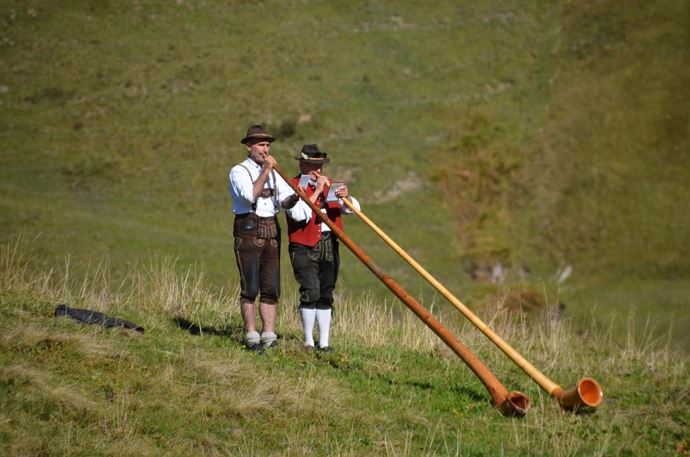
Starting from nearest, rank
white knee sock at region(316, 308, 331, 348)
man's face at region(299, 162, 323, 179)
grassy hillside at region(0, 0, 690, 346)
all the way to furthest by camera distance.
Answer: white knee sock at region(316, 308, 331, 348), man's face at region(299, 162, 323, 179), grassy hillside at region(0, 0, 690, 346)

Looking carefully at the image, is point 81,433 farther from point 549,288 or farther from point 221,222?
point 221,222

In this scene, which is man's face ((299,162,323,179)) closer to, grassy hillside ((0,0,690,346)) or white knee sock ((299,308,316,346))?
white knee sock ((299,308,316,346))

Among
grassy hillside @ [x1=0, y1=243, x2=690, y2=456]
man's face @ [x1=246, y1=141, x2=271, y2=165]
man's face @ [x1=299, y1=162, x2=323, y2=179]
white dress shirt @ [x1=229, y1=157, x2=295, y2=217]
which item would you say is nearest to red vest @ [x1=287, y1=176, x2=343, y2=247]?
man's face @ [x1=299, y1=162, x2=323, y2=179]

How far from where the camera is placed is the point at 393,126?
47.8m

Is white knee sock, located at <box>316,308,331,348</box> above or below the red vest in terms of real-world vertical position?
below

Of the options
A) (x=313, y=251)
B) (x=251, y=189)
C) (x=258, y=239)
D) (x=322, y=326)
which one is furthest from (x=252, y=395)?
(x=313, y=251)

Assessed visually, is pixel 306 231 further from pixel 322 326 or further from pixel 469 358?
pixel 469 358

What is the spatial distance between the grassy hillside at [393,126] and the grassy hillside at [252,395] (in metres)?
18.4

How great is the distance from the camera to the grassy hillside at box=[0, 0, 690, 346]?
1484 inches

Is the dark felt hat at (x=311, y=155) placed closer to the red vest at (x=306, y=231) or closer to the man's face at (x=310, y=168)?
the man's face at (x=310, y=168)

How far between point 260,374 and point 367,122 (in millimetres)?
39733

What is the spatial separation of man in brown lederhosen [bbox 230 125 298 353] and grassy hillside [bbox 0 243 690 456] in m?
0.31

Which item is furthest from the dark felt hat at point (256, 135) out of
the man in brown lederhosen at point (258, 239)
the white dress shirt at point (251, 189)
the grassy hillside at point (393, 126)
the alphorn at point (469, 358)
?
the grassy hillside at point (393, 126)

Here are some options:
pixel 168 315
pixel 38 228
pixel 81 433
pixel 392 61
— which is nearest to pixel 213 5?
pixel 392 61
